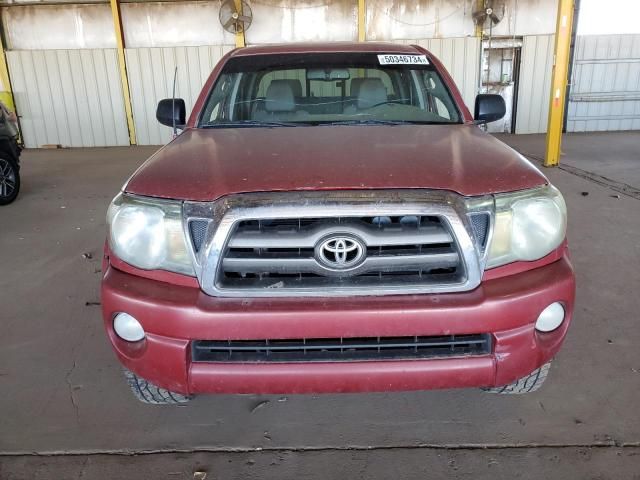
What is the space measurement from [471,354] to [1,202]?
614 cm

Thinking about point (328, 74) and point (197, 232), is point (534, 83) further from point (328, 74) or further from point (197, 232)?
point (197, 232)

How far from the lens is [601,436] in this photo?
6.98 feet

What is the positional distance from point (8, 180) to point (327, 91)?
484cm

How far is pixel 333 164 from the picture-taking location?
1926mm

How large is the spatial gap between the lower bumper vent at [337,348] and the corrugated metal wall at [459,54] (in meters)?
10.3

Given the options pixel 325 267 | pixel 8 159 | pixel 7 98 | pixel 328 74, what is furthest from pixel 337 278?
pixel 7 98

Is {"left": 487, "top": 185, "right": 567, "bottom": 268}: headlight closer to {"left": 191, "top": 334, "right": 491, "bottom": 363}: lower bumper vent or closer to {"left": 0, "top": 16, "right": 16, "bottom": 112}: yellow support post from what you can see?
{"left": 191, "top": 334, "right": 491, "bottom": 363}: lower bumper vent

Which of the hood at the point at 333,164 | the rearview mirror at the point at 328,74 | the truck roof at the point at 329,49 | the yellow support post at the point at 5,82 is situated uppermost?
the truck roof at the point at 329,49

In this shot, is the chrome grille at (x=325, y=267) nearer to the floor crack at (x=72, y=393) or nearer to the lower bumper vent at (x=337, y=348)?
the lower bumper vent at (x=337, y=348)

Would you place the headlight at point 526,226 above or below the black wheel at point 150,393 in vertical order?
above

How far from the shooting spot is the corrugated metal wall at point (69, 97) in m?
11.2

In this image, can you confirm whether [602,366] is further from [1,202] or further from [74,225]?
[1,202]

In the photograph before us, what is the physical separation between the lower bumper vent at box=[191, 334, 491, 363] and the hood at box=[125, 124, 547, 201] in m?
0.49

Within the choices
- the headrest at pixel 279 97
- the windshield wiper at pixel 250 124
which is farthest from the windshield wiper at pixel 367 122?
the headrest at pixel 279 97
